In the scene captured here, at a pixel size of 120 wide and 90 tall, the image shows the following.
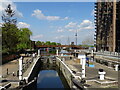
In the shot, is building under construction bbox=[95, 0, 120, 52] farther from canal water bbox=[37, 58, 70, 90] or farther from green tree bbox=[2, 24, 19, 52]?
green tree bbox=[2, 24, 19, 52]

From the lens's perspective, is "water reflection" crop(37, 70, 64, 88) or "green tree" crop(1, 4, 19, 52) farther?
"green tree" crop(1, 4, 19, 52)

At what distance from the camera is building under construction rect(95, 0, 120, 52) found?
80.4 m

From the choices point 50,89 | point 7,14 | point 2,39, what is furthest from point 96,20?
point 50,89

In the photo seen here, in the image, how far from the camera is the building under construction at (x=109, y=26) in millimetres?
80438

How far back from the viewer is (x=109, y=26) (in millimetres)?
86500

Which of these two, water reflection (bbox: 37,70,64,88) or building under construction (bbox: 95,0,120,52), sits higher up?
building under construction (bbox: 95,0,120,52)

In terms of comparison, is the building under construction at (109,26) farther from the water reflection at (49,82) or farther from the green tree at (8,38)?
the water reflection at (49,82)

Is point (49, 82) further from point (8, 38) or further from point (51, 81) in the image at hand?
point (8, 38)

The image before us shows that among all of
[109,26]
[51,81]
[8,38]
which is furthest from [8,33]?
[109,26]

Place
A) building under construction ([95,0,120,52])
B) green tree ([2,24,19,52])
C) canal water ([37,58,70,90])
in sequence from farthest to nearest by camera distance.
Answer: building under construction ([95,0,120,52]) < green tree ([2,24,19,52]) < canal water ([37,58,70,90])

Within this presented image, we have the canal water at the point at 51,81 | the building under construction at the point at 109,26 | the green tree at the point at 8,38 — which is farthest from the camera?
the building under construction at the point at 109,26

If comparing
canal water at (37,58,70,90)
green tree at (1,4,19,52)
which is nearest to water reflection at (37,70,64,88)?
canal water at (37,58,70,90)

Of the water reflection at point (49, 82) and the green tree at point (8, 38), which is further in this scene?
the green tree at point (8, 38)

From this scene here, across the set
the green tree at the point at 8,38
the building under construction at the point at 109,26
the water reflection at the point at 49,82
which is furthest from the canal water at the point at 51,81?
the building under construction at the point at 109,26
